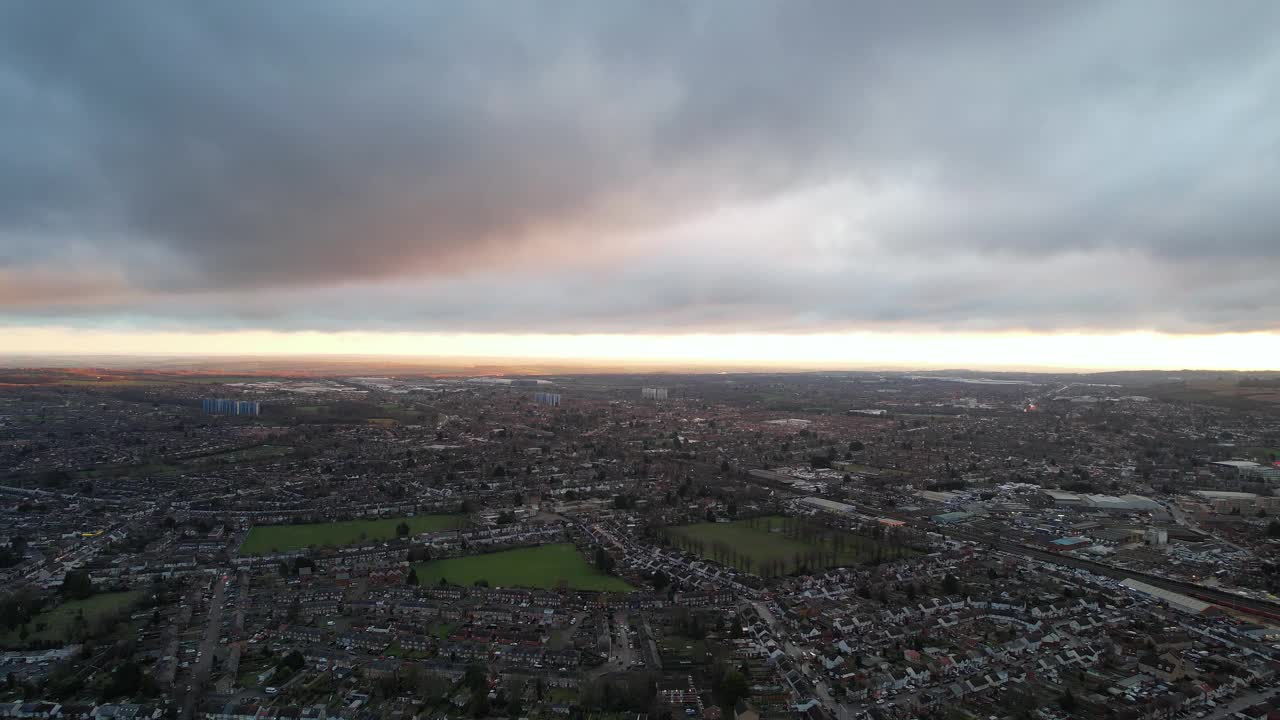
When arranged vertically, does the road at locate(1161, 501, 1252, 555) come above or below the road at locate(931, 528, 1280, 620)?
above

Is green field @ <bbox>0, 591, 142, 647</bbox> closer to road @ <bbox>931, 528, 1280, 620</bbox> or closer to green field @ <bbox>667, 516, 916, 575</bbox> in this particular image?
green field @ <bbox>667, 516, 916, 575</bbox>

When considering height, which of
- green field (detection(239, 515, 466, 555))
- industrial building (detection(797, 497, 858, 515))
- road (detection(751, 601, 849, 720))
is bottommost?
green field (detection(239, 515, 466, 555))

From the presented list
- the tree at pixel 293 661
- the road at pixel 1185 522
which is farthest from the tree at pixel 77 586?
the road at pixel 1185 522

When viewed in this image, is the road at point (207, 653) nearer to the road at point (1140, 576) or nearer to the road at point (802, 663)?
the road at point (802, 663)

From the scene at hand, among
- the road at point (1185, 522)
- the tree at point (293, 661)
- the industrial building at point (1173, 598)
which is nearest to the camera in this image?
the tree at point (293, 661)

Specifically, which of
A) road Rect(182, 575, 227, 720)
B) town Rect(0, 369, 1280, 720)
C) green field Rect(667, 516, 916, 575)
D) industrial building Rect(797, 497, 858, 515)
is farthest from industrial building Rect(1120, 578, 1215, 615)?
road Rect(182, 575, 227, 720)

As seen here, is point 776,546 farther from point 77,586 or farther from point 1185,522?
point 77,586
